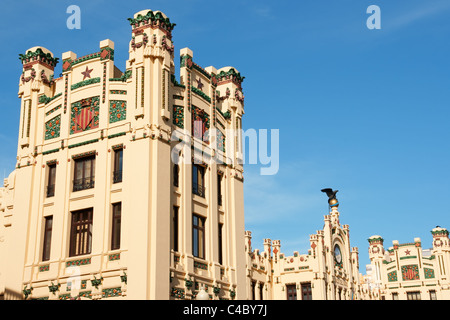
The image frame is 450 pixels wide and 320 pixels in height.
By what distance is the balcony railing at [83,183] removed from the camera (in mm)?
30297

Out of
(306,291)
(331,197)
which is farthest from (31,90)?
(331,197)

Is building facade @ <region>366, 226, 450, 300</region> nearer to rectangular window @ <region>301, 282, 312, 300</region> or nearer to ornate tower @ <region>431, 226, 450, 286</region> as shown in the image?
ornate tower @ <region>431, 226, 450, 286</region>

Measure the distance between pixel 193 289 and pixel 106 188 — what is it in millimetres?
6323

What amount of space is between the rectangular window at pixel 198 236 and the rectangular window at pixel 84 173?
5427mm

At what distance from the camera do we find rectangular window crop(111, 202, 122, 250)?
93.7 ft

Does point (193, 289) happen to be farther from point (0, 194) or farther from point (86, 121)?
point (0, 194)

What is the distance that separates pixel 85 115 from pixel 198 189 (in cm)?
686

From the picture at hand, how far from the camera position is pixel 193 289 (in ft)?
95.8

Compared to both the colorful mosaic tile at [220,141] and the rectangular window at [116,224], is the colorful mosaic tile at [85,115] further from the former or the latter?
the colorful mosaic tile at [220,141]

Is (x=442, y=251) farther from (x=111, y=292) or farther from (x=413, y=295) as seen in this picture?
(x=111, y=292)

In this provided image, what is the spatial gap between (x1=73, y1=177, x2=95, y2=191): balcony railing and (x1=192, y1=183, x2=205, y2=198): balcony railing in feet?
16.5

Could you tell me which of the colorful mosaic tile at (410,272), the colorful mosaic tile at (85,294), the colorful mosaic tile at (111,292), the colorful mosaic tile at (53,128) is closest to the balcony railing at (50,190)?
the colorful mosaic tile at (53,128)

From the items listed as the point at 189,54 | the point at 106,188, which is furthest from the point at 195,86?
the point at 106,188
